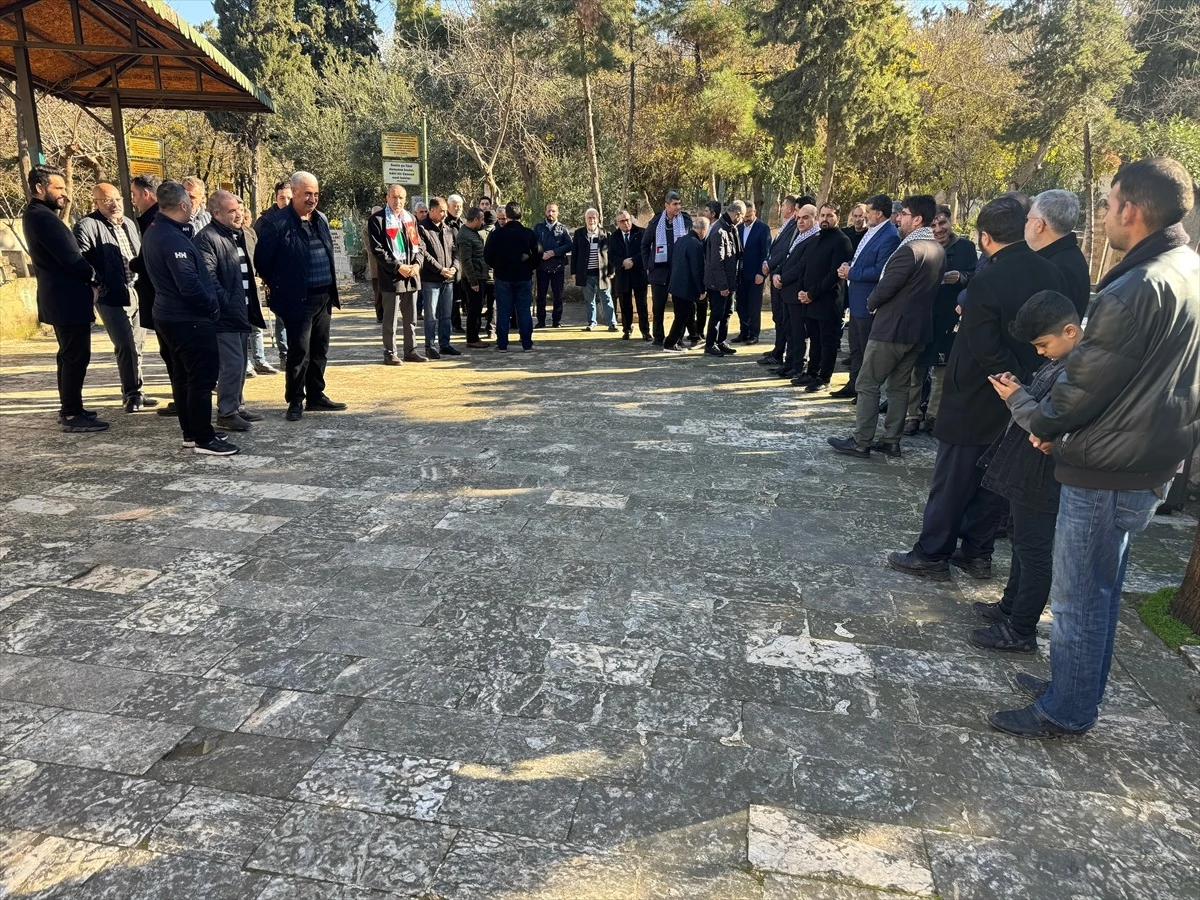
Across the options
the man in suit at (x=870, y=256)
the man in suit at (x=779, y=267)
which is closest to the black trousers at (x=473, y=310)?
the man in suit at (x=779, y=267)

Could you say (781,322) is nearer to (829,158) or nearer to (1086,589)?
(1086,589)

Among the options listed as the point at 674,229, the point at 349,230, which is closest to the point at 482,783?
the point at 674,229

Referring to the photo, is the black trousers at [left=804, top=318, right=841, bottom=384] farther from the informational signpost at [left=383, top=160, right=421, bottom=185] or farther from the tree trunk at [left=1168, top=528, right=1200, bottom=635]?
the informational signpost at [left=383, top=160, right=421, bottom=185]

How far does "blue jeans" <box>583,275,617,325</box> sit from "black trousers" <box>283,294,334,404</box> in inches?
226

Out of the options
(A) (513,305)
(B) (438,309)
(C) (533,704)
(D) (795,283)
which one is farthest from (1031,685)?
(A) (513,305)

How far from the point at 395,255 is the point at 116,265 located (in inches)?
109

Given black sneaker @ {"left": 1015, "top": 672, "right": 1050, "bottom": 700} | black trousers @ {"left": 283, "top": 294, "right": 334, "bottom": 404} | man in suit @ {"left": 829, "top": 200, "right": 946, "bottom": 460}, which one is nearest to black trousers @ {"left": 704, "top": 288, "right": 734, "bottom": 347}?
man in suit @ {"left": 829, "top": 200, "right": 946, "bottom": 460}

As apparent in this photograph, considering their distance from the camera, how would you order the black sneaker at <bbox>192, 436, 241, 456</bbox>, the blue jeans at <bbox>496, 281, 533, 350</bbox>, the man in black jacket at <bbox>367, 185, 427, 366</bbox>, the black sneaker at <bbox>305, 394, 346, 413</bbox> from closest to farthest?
the black sneaker at <bbox>192, 436, 241, 456</bbox>, the black sneaker at <bbox>305, 394, 346, 413</bbox>, the man in black jacket at <bbox>367, 185, 427, 366</bbox>, the blue jeans at <bbox>496, 281, 533, 350</bbox>

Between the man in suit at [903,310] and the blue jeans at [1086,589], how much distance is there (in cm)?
282

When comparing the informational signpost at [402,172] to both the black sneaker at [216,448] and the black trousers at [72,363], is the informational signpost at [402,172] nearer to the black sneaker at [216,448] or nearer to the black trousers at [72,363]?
the black trousers at [72,363]

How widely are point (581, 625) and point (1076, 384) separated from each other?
2.05 metres

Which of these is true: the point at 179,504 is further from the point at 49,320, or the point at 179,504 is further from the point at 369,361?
the point at 369,361

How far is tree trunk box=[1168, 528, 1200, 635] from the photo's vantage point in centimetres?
336

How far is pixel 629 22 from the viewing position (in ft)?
65.8
